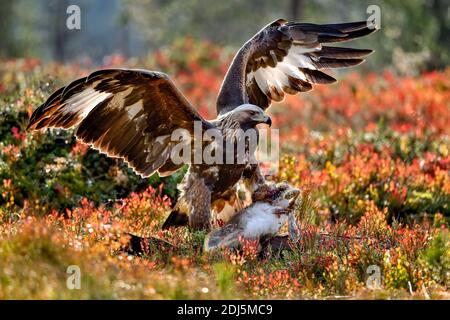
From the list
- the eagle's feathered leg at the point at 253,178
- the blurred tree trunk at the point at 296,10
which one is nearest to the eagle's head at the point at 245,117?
the eagle's feathered leg at the point at 253,178

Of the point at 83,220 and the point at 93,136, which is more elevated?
the point at 93,136

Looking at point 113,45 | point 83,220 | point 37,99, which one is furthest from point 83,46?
point 83,220

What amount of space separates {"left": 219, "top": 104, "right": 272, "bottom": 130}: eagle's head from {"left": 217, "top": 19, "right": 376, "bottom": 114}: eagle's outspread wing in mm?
823

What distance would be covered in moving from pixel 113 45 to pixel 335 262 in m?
54.6

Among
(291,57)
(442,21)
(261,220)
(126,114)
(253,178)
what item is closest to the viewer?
(261,220)

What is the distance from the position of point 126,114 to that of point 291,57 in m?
2.36

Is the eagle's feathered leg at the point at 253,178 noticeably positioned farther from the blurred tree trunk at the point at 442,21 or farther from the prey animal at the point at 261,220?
the blurred tree trunk at the point at 442,21

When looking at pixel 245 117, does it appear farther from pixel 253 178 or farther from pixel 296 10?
pixel 296 10

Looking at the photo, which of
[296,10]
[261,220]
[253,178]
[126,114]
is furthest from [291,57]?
[296,10]

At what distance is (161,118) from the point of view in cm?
814

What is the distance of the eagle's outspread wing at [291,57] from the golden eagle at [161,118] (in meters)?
0.02
